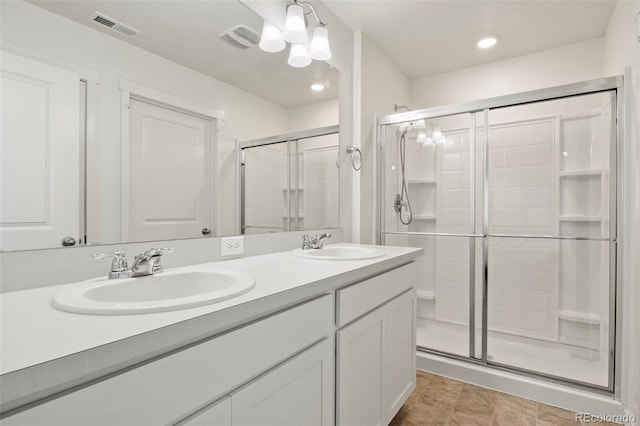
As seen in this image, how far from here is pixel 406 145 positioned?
2.62m

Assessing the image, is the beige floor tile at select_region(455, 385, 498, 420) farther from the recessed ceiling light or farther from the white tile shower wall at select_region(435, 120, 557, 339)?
the recessed ceiling light

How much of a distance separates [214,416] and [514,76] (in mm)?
3361

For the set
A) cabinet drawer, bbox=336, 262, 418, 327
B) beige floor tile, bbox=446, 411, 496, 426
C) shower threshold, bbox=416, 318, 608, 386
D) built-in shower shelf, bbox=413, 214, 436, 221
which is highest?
built-in shower shelf, bbox=413, 214, 436, 221

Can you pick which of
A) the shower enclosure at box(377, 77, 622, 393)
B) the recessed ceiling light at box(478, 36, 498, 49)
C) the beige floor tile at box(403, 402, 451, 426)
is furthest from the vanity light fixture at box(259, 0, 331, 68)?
the beige floor tile at box(403, 402, 451, 426)

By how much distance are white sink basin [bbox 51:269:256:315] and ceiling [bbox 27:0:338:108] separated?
830 mm

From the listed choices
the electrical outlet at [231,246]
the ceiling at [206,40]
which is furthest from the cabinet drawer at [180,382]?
the ceiling at [206,40]

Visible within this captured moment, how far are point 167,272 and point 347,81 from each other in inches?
73.7

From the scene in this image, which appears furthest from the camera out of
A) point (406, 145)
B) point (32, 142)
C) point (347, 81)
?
point (406, 145)

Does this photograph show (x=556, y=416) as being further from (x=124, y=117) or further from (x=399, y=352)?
(x=124, y=117)

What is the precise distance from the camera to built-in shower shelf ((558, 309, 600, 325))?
2069 millimetres

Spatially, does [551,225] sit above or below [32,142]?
below

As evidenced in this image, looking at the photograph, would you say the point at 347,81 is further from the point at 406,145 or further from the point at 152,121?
the point at 152,121

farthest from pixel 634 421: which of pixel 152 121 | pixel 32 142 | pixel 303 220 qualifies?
pixel 32 142

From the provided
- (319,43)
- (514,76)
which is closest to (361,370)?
(319,43)
